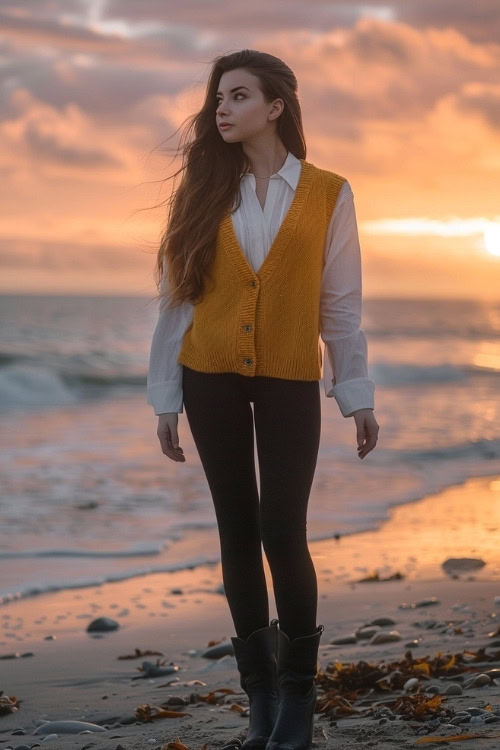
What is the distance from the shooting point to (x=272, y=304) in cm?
293

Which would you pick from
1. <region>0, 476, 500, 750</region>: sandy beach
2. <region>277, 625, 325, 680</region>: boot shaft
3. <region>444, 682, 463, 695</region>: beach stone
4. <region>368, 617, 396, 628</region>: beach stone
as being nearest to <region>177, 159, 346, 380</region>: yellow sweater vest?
<region>277, 625, 325, 680</region>: boot shaft

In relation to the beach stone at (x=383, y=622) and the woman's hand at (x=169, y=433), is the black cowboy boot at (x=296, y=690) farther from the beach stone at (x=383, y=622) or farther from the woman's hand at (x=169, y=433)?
the beach stone at (x=383, y=622)

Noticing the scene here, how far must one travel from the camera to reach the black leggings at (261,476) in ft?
9.53

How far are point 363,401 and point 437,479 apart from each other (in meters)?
6.52

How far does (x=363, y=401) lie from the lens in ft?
9.94

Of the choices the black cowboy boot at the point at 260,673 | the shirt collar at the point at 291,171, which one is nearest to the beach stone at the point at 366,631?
the black cowboy boot at the point at 260,673

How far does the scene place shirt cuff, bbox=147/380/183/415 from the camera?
10.1 feet

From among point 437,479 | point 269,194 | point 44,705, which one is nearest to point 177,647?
point 44,705

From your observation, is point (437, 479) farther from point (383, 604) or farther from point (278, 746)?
point (278, 746)

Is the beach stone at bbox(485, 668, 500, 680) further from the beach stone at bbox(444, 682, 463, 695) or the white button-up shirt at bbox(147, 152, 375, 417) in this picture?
the white button-up shirt at bbox(147, 152, 375, 417)

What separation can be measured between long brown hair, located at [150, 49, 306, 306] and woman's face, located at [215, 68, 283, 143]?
27 mm

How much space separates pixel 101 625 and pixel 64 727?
1.36 metres

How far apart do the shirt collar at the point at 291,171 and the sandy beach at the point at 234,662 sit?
1.58m

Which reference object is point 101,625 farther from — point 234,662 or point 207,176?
point 207,176
